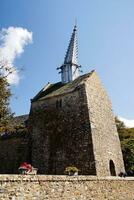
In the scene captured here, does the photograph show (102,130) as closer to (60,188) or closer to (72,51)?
(72,51)

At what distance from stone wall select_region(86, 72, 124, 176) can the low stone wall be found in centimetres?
527

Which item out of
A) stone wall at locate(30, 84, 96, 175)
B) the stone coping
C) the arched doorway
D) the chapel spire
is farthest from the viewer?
the chapel spire

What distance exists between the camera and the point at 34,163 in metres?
29.6

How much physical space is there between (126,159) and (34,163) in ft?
37.4

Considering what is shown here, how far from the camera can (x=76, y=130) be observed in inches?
1103

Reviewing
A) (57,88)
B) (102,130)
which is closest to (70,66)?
(57,88)

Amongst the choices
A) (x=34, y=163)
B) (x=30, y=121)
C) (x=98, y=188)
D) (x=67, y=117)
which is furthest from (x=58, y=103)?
(x=98, y=188)

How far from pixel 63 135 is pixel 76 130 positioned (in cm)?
164

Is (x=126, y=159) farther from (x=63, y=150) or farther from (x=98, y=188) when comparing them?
(x=98, y=188)

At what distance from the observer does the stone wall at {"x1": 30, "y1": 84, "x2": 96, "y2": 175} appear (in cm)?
2655

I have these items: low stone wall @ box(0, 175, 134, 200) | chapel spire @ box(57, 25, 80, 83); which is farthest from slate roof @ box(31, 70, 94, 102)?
low stone wall @ box(0, 175, 134, 200)

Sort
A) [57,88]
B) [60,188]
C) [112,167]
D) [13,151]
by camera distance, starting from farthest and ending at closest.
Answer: [57,88]
[13,151]
[112,167]
[60,188]

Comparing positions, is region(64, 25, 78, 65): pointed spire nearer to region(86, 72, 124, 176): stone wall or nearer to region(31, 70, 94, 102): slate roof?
region(31, 70, 94, 102): slate roof

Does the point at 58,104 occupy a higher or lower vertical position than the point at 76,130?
higher
